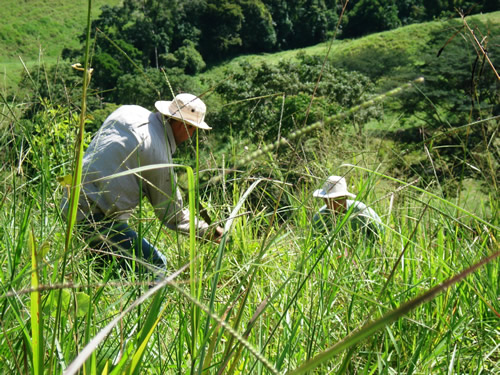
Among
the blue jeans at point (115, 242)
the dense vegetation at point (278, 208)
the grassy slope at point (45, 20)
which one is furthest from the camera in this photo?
the grassy slope at point (45, 20)

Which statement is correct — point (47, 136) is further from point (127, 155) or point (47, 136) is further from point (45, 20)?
point (45, 20)

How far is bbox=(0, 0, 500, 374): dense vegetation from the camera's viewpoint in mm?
824

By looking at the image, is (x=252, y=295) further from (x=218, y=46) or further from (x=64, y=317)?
(x=218, y=46)

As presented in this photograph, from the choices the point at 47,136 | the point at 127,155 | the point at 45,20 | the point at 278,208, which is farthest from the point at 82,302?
the point at 45,20

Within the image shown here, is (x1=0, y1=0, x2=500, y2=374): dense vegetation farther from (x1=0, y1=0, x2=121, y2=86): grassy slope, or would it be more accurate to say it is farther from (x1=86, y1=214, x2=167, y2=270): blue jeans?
(x1=0, y1=0, x2=121, y2=86): grassy slope

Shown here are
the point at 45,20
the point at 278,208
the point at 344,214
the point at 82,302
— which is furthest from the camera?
the point at 45,20

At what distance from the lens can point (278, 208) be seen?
2.12 meters

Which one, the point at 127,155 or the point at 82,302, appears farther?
the point at 127,155

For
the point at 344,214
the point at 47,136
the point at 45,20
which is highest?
the point at 344,214

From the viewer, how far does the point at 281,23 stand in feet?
187

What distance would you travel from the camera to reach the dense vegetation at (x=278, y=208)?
0.82 meters

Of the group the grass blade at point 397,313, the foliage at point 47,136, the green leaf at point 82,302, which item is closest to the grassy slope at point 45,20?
the foliage at point 47,136

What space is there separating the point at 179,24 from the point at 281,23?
16185 millimetres

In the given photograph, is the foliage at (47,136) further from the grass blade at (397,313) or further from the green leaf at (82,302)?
the grass blade at (397,313)
